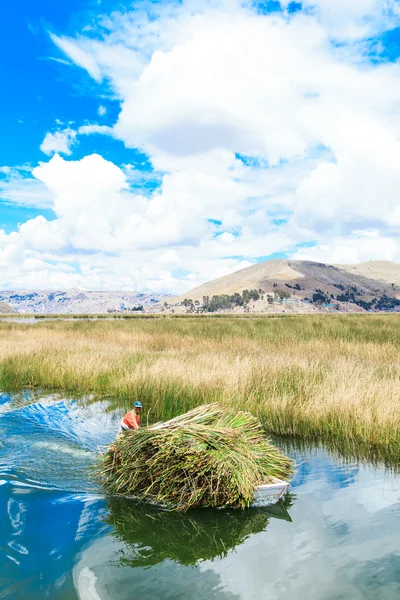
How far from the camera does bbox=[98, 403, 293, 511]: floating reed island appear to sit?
6652 mm

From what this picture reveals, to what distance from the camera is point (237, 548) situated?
597 cm

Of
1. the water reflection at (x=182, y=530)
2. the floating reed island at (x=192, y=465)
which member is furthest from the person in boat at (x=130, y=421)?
the water reflection at (x=182, y=530)

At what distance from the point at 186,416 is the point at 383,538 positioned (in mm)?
3774

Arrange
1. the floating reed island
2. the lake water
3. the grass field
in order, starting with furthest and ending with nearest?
the grass field, the floating reed island, the lake water

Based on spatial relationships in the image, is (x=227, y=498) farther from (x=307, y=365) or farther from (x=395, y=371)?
(x=395, y=371)

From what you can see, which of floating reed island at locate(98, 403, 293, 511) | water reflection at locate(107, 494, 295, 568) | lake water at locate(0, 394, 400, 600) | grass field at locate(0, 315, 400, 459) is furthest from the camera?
grass field at locate(0, 315, 400, 459)

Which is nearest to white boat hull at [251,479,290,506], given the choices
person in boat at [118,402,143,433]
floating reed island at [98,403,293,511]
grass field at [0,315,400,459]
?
floating reed island at [98,403,293,511]

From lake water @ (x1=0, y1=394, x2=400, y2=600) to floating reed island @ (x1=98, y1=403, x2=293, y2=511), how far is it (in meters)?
0.28

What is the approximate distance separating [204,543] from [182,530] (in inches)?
17.3

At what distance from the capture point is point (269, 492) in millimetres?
6781

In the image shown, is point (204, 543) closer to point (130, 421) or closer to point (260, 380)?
point (130, 421)

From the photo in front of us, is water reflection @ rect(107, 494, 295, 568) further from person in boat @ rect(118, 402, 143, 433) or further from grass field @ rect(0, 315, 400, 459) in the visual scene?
grass field @ rect(0, 315, 400, 459)

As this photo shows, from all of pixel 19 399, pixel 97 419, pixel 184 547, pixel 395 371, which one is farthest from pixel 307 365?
pixel 19 399

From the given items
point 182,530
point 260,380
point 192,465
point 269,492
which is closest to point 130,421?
point 192,465
